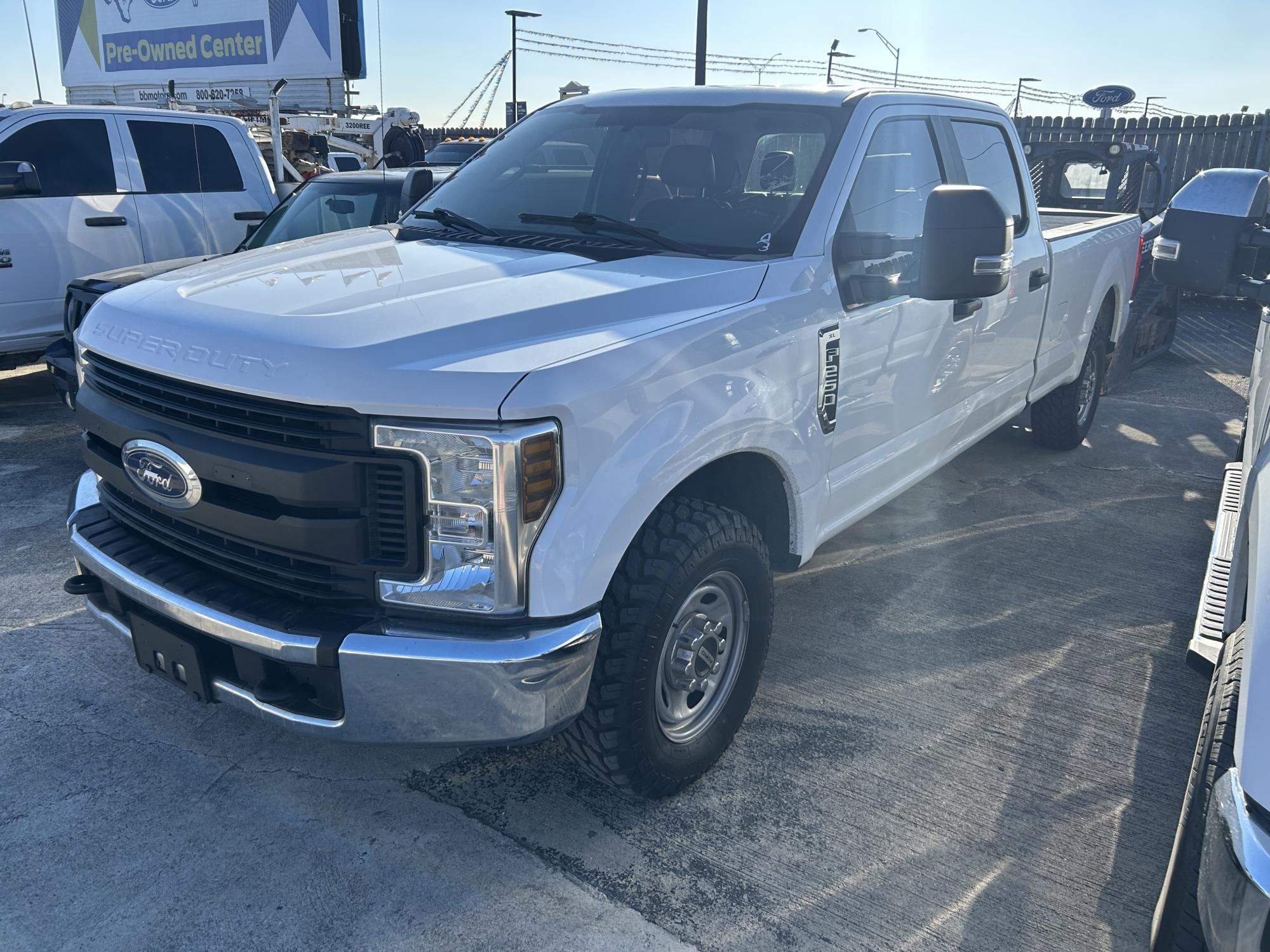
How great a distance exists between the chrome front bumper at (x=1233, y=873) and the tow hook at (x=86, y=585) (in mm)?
2744

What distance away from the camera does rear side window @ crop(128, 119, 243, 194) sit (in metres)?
7.59

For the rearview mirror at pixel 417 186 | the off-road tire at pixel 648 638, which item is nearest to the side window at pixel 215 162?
the rearview mirror at pixel 417 186

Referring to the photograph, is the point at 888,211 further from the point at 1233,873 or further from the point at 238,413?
the point at 1233,873

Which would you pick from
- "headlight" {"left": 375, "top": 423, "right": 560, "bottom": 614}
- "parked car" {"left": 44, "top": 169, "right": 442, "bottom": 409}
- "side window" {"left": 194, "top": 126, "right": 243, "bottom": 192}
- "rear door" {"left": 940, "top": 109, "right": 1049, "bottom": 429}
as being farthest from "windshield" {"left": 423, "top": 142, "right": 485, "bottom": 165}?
"headlight" {"left": 375, "top": 423, "right": 560, "bottom": 614}

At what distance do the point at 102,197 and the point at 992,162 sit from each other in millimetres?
6132

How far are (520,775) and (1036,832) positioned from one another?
147 centimetres

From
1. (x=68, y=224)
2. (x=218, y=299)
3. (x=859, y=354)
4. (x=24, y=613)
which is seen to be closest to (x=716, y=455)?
(x=859, y=354)

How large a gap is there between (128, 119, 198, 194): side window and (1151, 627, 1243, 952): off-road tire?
7751 mm

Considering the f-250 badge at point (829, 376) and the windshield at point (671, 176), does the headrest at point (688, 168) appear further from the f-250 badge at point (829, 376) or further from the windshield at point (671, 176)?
the f-250 badge at point (829, 376)

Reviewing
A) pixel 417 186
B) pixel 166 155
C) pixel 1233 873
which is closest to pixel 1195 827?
pixel 1233 873

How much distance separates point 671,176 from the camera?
3492 mm

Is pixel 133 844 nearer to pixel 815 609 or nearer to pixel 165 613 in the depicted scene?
pixel 165 613

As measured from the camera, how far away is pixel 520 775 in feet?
9.86

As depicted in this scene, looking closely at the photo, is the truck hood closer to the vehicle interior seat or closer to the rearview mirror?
the vehicle interior seat
